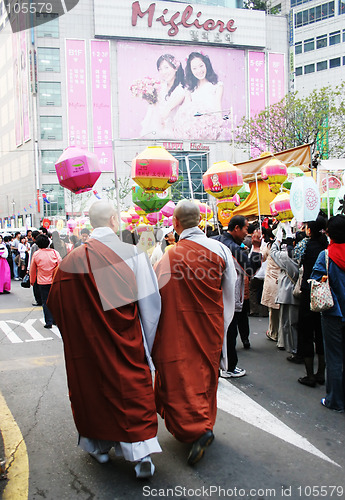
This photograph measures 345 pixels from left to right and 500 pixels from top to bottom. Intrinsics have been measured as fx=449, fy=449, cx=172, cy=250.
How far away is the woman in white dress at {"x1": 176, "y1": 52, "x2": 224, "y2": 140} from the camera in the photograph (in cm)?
4134

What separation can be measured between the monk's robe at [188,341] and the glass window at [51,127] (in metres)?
39.1

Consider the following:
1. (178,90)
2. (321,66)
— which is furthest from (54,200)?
(321,66)

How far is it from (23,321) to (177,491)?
19.8 feet

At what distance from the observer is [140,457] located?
9.11 feet

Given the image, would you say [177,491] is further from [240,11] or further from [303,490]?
[240,11]

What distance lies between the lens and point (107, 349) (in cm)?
282

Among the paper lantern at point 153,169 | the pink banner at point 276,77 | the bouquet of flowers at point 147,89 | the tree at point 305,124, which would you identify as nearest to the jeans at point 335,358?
the paper lantern at point 153,169

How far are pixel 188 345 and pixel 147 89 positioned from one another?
132ft

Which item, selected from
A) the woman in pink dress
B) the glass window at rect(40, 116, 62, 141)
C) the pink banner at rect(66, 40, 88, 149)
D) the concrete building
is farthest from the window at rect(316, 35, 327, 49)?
the woman in pink dress

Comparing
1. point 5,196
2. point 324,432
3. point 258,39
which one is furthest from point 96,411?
point 5,196

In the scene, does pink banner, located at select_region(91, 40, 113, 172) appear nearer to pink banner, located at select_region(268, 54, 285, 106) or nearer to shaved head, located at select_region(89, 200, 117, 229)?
pink banner, located at select_region(268, 54, 285, 106)

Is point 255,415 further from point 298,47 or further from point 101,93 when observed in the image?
point 298,47

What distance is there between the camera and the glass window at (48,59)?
39031 mm

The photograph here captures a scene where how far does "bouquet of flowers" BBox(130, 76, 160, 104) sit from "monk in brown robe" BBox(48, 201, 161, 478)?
39.8 meters
